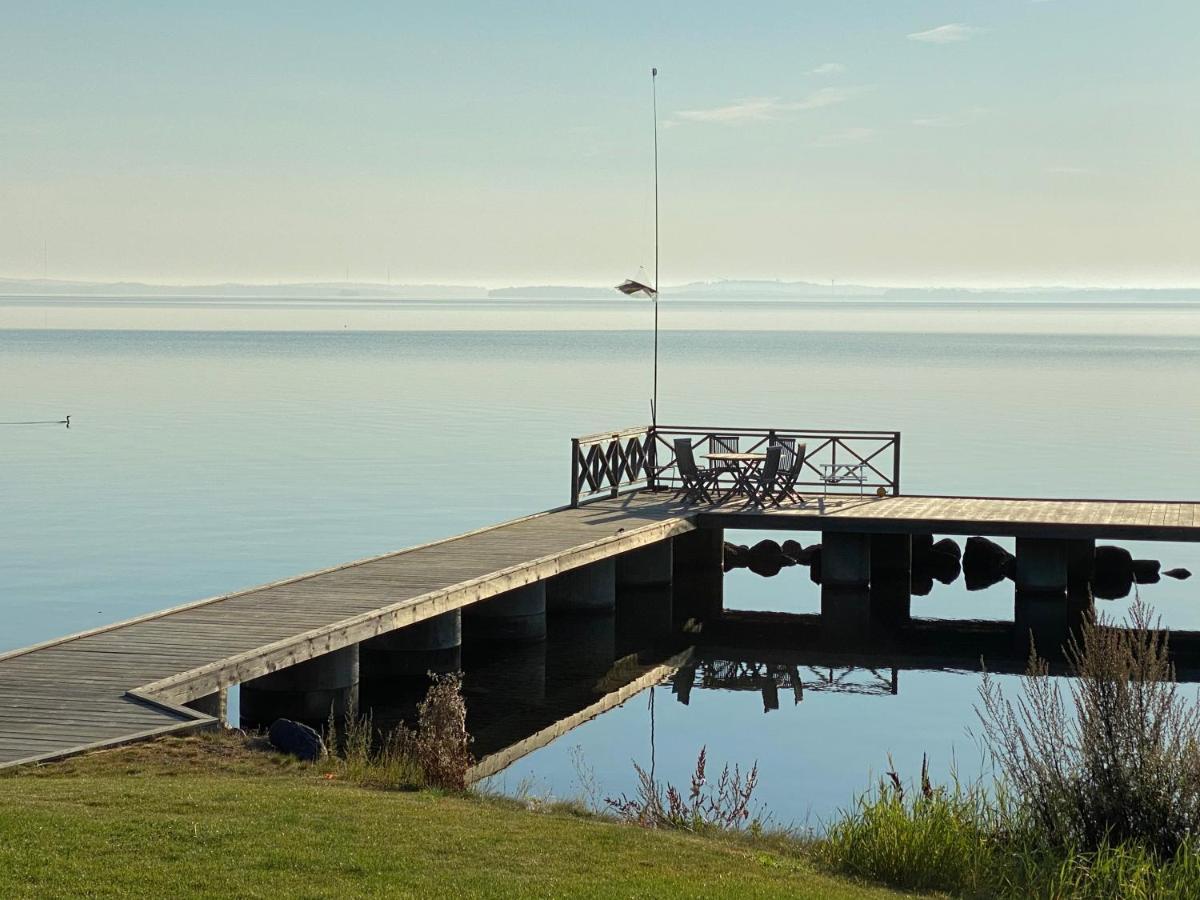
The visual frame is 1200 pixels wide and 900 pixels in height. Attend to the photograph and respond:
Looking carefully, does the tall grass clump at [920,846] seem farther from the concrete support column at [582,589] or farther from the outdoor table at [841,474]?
the outdoor table at [841,474]

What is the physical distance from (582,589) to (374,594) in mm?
5285

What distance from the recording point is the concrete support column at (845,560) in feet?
71.2

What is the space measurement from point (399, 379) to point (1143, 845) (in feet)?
245

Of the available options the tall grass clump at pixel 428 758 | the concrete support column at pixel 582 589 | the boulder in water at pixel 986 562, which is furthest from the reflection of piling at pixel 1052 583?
the tall grass clump at pixel 428 758

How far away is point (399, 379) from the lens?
82.0m

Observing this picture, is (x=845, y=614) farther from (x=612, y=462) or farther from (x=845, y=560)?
(x=612, y=462)

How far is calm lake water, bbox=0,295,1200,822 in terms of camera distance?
15.9m

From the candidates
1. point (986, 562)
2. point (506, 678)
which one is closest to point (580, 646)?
point (506, 678)

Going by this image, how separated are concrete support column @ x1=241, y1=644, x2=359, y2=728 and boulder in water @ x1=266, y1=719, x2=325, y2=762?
3.34 meters

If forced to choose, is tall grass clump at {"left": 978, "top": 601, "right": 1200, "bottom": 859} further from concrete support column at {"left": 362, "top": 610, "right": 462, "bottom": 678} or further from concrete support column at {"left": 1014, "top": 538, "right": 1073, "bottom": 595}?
concrete support column at {"left": 1014, "top": 538, "right": 1073, "bottom": 595}

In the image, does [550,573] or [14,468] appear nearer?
[550,573]

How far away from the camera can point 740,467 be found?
875 inches

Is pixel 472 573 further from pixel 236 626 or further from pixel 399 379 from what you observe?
pixel 399 379

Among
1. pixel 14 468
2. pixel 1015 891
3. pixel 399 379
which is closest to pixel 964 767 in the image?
pixel 1015 891
